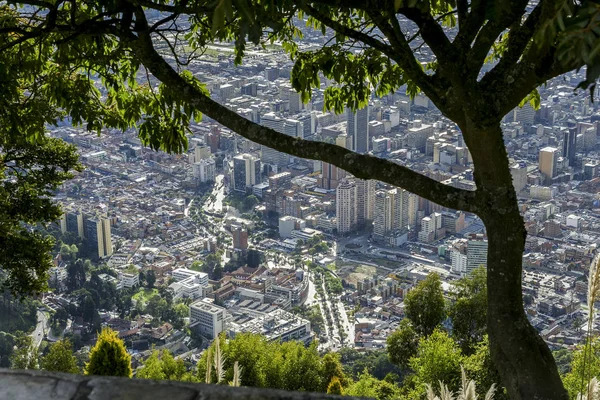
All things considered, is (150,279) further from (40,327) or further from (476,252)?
(476,252)

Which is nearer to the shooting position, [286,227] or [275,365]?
[275,365]

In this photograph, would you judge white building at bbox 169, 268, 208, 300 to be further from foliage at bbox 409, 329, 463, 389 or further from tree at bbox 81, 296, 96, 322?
foliage at bbox 409, 329, 463, 389

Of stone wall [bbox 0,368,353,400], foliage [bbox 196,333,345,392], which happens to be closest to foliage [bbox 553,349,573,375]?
foliage [bbox 196,333,345,392]

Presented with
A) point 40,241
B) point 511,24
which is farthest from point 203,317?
point 511,24

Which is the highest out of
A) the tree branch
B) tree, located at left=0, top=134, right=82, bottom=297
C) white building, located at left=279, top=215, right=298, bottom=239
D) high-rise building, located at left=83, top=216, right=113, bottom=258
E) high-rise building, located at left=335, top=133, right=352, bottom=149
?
the tree branch

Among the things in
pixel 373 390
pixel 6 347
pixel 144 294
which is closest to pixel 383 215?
pixel 144 294

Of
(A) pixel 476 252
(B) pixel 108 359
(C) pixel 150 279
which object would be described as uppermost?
(B) pixel 108 359
